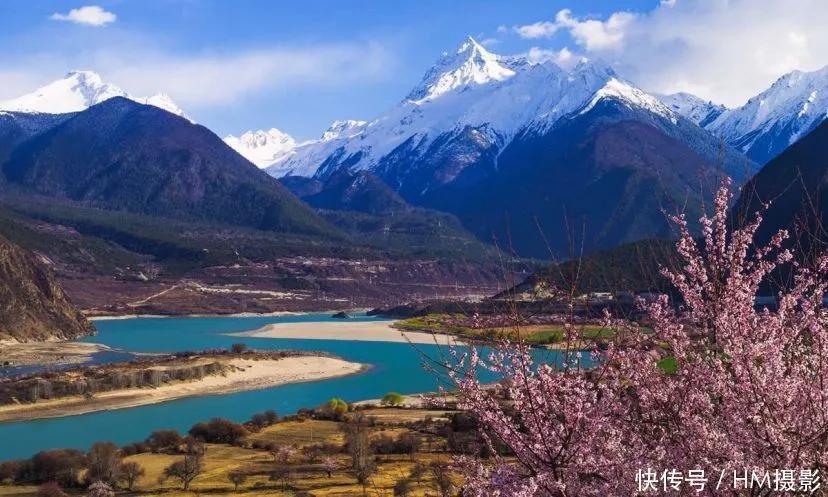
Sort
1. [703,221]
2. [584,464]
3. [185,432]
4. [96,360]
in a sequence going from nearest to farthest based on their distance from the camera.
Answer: [584,464]
[703,221]
[185,432]
[96,360]

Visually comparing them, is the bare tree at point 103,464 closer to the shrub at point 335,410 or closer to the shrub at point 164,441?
the shrub at point 164,441

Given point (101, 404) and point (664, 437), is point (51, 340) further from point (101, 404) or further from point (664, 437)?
point (664, 437)

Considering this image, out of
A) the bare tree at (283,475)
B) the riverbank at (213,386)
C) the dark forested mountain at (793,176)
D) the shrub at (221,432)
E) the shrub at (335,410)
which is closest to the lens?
the bare tree at (283,475)

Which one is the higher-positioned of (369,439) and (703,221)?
(703,221)

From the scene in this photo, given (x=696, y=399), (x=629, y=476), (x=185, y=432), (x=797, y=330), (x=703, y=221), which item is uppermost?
(x=703, y=221)

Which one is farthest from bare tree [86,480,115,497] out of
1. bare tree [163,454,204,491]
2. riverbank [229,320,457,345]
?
riverbank [229,320,457,345]

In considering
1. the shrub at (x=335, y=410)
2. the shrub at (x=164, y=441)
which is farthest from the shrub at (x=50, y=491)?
the shrub at (x=335, y=410)

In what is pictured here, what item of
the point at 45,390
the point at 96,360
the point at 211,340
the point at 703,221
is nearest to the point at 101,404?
the point at 45,390
